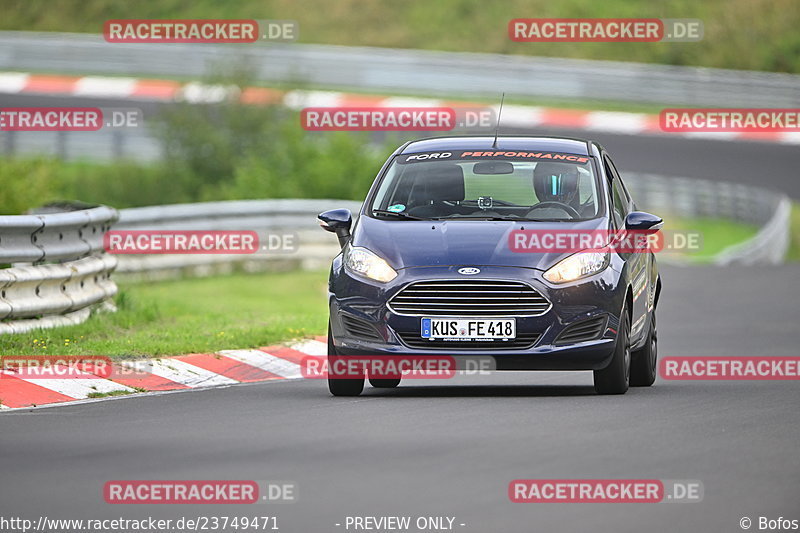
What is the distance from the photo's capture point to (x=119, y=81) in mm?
40219

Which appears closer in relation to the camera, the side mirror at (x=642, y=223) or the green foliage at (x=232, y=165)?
the side mirror at (x=642, y=223)

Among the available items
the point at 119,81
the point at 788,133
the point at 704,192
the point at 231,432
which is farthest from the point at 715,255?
the point at 231,432

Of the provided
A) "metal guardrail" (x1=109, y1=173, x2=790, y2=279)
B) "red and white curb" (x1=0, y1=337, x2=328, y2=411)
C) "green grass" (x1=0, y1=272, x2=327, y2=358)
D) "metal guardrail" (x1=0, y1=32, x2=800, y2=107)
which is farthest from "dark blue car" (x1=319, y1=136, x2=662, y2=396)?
"metal guardrail" (x1=0, y1=32, x2=800, y2=107)

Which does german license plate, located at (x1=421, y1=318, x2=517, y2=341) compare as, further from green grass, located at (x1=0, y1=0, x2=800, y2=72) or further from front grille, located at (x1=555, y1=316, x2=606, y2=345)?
green grass, located at (x1=0, y1=0, x2=800, y2=72)

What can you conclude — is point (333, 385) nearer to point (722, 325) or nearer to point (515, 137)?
point (515, 137)

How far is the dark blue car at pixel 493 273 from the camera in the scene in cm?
1107

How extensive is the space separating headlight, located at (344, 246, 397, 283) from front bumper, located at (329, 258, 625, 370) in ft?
0.17

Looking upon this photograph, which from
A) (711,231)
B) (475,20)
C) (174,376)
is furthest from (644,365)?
(475,20)

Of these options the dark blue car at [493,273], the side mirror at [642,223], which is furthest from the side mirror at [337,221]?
the side mirror at [642,223]

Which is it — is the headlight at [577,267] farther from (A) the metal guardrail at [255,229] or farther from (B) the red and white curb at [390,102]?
(B) the red and white curb at [390,102]

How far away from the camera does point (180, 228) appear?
23.9 meters

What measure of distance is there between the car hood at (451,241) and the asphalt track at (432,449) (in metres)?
0.89

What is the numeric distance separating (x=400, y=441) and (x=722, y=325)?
33.6 feet

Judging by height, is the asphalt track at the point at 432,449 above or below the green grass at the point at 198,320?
below
